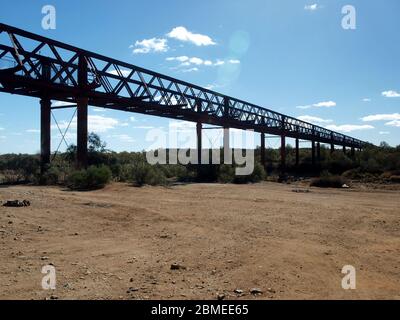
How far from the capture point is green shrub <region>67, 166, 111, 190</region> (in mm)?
19812

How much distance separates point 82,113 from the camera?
2392 centimetres

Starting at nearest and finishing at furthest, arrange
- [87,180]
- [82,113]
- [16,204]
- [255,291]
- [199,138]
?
[255,291], [16,204], [87,180], [82,113], [199,138]

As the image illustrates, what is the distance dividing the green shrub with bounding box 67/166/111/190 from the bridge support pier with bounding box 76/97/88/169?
3609 millimetres

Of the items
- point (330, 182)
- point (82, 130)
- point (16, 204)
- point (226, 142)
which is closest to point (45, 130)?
point (82, 130)

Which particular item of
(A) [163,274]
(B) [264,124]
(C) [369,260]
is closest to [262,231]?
(C) [369,260]

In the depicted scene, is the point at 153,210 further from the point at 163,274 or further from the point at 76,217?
the point at 163,274

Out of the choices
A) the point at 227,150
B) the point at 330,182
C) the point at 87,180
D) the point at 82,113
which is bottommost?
the point at 330,182

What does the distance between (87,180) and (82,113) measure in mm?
5599

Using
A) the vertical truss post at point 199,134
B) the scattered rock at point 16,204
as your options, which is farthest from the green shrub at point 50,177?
the vertical truss post at point 199,134

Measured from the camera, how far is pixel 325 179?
109 feet

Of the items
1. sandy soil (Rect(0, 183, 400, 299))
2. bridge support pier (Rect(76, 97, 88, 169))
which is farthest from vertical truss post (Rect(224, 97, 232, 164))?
sandy soil (Rect(0, 183, 400, 299))

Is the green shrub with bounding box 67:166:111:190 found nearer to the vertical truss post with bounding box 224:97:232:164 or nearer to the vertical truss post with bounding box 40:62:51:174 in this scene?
the vertical truss post with bounding box 40:62:51:174

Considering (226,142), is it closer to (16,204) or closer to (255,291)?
(16,204)
